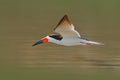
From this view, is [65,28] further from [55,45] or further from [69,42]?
[55,45]

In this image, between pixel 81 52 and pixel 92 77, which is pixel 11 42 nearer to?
pixel 81 52

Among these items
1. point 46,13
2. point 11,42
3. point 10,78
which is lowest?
point 10,78

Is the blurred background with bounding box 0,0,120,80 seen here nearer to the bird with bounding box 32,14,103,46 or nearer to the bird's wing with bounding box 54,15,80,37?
the bird with bounding box 32,14,103,46

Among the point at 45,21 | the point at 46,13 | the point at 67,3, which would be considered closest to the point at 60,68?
the point at 45,21

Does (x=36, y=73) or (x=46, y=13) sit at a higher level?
(x=46, y=13)

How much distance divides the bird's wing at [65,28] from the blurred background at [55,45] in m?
0.70

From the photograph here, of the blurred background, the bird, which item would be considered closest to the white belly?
the bird

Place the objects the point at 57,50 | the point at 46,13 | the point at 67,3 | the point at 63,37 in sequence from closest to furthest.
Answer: the point at 63,37
the point at 57,50
the point at 46,13
the point at 67,3

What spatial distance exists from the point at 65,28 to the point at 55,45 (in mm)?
2024

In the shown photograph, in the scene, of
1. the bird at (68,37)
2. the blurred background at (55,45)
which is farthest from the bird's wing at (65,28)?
the blurred background at (55,45)

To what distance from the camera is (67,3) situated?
11.9 m

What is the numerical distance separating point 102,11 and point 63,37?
14.3 ft

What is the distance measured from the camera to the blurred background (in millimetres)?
7734

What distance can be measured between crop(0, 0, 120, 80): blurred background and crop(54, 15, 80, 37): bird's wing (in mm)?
696
